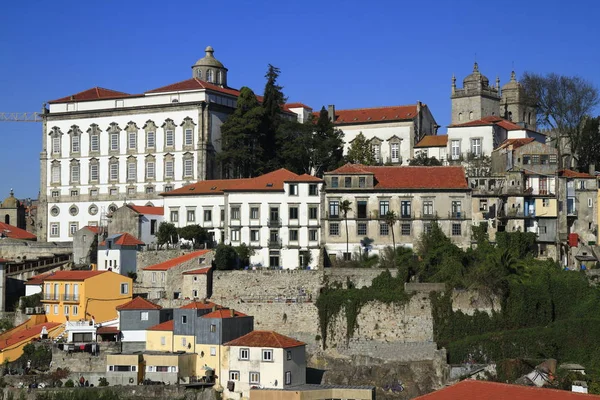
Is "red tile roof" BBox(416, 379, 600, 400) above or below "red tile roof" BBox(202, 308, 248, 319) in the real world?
below

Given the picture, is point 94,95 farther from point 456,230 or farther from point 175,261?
point 456,230

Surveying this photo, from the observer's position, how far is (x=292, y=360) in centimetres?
5278

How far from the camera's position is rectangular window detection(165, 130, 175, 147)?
7706 centimetres

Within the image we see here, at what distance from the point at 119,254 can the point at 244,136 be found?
12.5m

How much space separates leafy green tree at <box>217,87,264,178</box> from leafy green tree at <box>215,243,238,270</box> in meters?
12.0

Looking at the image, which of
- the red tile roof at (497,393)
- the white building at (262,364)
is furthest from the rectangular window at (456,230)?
the red tile roof at (497,393)

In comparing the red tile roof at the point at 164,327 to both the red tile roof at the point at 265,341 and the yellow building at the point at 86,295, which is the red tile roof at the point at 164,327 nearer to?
the red tile roof at the point at 265,341

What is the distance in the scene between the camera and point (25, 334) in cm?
6084

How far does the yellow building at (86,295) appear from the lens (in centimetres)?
6247

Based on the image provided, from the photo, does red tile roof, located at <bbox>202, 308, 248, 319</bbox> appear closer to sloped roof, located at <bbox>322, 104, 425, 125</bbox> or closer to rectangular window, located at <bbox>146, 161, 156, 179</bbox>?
rectangular window, located at <bbox>146, 161, 156, 179</bbox>

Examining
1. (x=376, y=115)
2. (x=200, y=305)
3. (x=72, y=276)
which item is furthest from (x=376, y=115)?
(x=200, y=305)

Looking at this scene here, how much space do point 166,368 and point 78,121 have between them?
3036cm

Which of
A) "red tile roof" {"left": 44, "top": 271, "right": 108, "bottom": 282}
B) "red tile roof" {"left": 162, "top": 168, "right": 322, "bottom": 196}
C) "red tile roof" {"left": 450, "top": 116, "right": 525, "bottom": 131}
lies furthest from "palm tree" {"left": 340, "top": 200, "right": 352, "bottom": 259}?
"red tile roof" {"left": 450, "top": 116, "right": 525, "bottom": 131}

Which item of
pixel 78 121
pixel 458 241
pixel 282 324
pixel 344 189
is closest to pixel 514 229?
pixel 458 241
